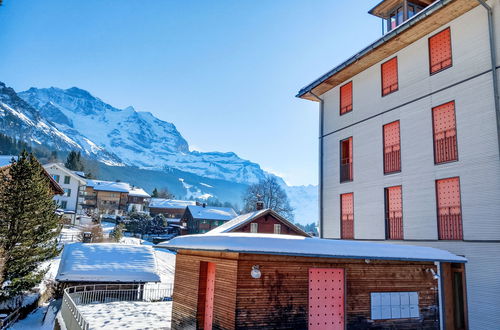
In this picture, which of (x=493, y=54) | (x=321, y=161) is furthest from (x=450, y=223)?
(x=321, y=161)

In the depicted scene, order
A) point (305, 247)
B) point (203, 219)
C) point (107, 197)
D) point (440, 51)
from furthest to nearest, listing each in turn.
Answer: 1. point (107, 197)
2. point (203, 219)
3. point (440, 51)
4. point (305, 247)

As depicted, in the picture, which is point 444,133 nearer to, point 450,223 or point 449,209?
point 449,209

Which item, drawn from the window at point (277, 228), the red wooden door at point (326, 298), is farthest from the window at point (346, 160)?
the window at point (277, 228)

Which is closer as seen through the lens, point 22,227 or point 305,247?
point 305,247

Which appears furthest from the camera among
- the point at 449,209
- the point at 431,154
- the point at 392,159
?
the point at 392,159

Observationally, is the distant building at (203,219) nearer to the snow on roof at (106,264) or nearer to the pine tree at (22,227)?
the snow on roof at (106,264)

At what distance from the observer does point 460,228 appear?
12.9 metres

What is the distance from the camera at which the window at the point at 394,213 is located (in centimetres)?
1550

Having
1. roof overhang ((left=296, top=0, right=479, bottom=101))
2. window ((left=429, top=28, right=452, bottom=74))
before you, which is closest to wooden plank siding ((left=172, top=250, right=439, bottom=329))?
window ((left=429, top=28, right=452, bottom=74))

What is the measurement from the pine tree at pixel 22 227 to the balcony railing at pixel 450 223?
20.1 m

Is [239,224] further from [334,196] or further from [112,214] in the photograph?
[112,214]

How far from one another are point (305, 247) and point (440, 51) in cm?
1043

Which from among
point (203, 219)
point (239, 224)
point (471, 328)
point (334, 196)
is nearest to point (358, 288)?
point (471, 328)

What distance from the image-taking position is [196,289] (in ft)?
37.2
